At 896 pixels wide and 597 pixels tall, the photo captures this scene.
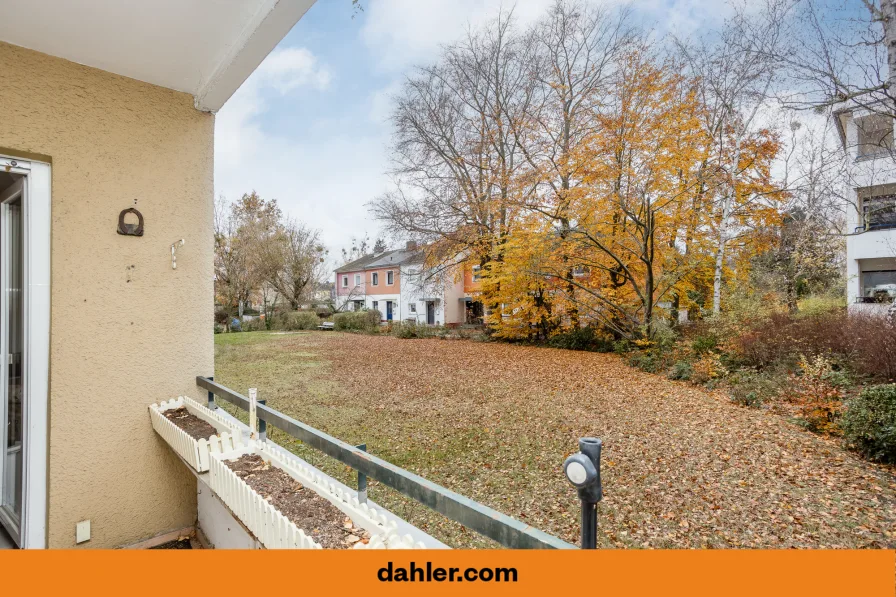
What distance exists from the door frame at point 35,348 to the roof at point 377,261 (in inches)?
796

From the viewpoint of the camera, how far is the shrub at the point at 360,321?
17.5 m

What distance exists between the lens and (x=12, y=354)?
2.11 metres

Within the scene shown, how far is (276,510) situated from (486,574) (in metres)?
0.71

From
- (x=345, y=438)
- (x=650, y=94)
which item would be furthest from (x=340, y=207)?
(x=345, y=438)

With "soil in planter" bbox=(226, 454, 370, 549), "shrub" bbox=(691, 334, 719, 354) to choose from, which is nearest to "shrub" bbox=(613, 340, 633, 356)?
"shrub" bbox=(691, 334, 719, 354)

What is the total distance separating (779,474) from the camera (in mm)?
3387

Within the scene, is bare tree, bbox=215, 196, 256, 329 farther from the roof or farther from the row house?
the roof

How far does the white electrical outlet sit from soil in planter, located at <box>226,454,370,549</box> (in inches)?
44.4

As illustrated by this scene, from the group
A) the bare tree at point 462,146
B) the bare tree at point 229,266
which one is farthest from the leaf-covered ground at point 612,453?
the bare tree at point 229,266

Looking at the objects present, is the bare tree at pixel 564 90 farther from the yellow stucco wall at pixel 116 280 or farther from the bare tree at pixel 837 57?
the yellow stucco wall at pixel 116 280

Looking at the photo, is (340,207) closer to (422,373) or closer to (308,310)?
(308,310)

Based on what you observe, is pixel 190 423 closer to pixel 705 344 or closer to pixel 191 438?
pixel 191 438

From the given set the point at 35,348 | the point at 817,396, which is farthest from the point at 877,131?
the point at 35,348

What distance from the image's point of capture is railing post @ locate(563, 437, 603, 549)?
856 mm
